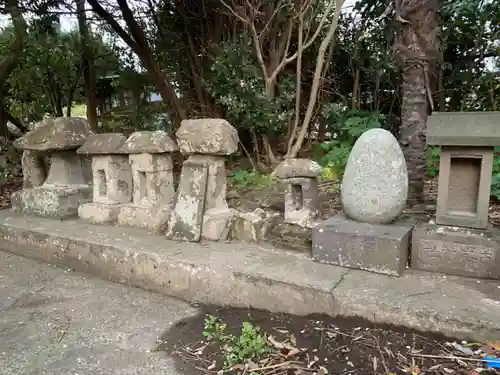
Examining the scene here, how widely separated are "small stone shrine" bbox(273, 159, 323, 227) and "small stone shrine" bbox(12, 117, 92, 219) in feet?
6.85

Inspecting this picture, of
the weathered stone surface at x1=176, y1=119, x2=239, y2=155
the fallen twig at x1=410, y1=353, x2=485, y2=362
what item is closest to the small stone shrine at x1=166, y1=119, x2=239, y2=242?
the weathered stone surface at x1=176, y1=119, x2=239, y2=155

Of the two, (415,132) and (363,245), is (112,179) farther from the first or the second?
(415,132)

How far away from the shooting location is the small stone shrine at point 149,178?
3.36 meters

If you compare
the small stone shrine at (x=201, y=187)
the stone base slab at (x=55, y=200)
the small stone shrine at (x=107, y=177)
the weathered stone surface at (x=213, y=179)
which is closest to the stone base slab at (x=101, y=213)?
the small stone shrine at (x=107, y=177)

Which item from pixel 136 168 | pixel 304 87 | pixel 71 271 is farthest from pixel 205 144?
pixel 304 87

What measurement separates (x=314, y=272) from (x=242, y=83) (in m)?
2.91

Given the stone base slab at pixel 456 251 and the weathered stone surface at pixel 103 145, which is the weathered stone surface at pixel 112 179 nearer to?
the weathered stone surface at pixel 103 145

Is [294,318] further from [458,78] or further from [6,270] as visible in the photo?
[458,78]

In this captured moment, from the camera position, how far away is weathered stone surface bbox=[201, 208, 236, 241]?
3.16 m

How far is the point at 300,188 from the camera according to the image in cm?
318

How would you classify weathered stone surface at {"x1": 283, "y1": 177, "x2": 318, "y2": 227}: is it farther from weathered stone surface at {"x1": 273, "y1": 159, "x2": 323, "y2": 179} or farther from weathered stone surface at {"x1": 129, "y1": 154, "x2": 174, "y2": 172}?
weathered stone surface at {"x1": 129, "y1": 154, "x2": 174, "y2": 172}

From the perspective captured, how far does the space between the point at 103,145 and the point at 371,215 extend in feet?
7.81

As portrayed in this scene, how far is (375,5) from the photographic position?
19.1 ft

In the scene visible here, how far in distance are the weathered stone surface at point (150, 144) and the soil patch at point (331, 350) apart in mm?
Answer: 1499
